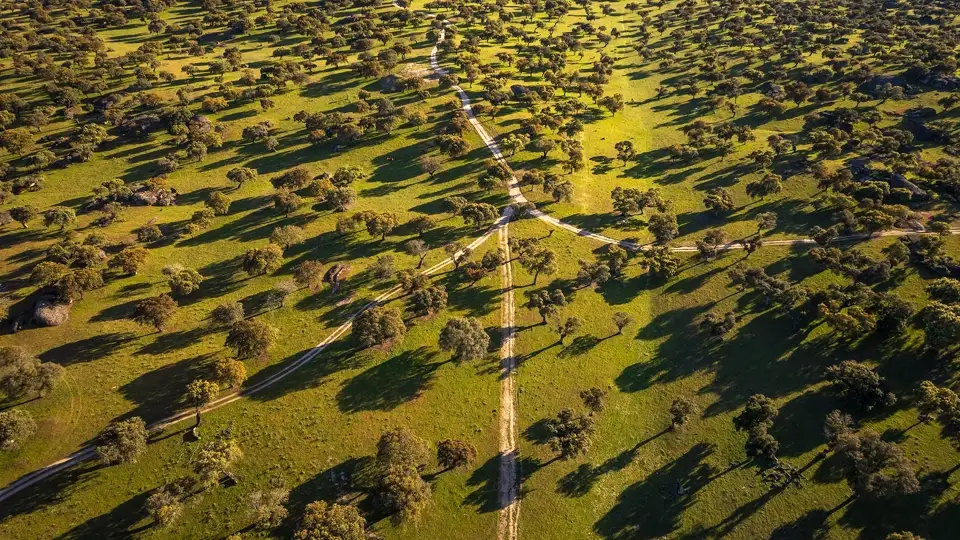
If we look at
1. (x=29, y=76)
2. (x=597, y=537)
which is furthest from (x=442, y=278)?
(x=29, y=76)

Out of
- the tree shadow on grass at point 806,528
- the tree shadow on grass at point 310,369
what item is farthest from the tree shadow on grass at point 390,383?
the tree shadow on grass at point 806,528

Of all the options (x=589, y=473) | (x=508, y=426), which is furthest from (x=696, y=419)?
(x=508, y=426)

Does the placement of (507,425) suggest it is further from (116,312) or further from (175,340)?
(116,312)

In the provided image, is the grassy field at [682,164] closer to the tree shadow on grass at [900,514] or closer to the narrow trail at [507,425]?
the narrow trail at [507,425]

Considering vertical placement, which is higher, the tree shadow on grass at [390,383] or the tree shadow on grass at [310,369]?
the tree shadow on grass at [310,369]

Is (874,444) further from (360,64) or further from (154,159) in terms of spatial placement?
(360,64)
